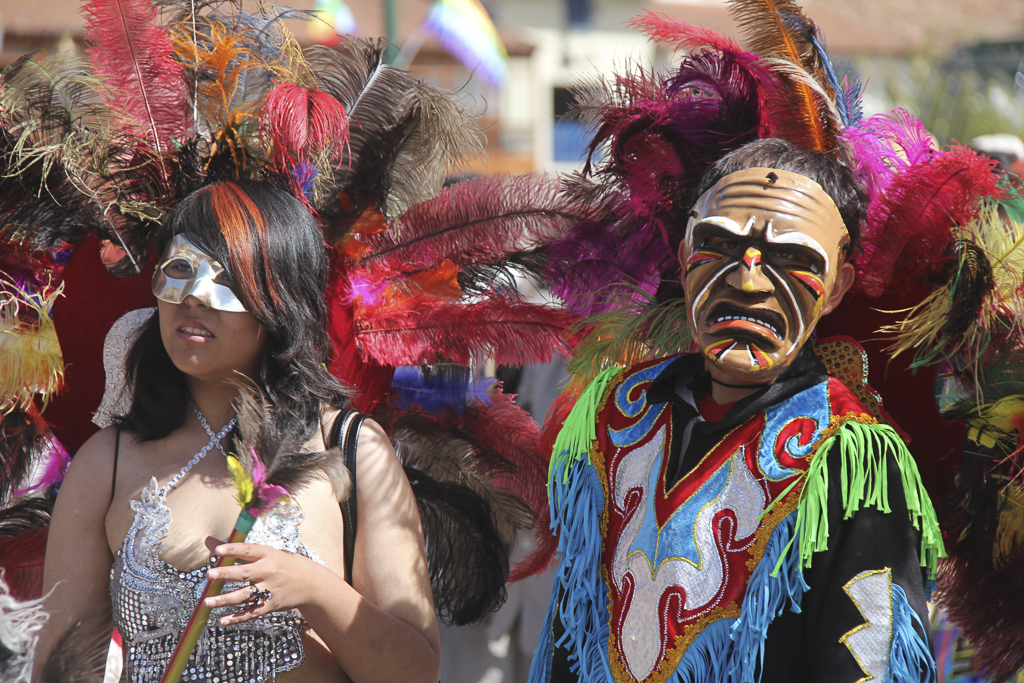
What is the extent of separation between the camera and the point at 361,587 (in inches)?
74.0

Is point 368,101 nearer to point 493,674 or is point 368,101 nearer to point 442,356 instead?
point 442,356

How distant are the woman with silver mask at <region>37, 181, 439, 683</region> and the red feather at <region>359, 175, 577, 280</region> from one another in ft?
1.55

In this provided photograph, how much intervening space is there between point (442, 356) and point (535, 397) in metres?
1.63

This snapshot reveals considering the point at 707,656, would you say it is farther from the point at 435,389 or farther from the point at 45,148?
the point at 45,148

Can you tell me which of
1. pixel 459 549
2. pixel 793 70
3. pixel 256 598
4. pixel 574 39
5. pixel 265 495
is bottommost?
pixel 574 39

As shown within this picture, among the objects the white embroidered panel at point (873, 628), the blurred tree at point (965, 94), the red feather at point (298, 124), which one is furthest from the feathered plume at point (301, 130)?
the blurred tree at point (965, 94)

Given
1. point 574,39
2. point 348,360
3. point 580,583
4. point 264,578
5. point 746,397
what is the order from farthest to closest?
point 574,39 < point 348,360 < point 580,583 < point 746,397 < point 264,578

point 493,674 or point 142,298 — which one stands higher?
point 142,298

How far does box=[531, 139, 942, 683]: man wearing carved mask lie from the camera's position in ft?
Result: 5.16

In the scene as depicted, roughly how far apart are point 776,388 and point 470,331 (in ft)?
3.14

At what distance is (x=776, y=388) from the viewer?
1749mm

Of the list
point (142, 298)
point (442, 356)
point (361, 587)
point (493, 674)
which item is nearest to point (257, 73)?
point (142, 298)

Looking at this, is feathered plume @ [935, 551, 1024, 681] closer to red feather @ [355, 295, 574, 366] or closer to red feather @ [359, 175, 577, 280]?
red feather @ [355, 295, 574, 366]

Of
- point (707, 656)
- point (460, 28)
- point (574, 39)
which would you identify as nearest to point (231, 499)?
point (707, 656)
